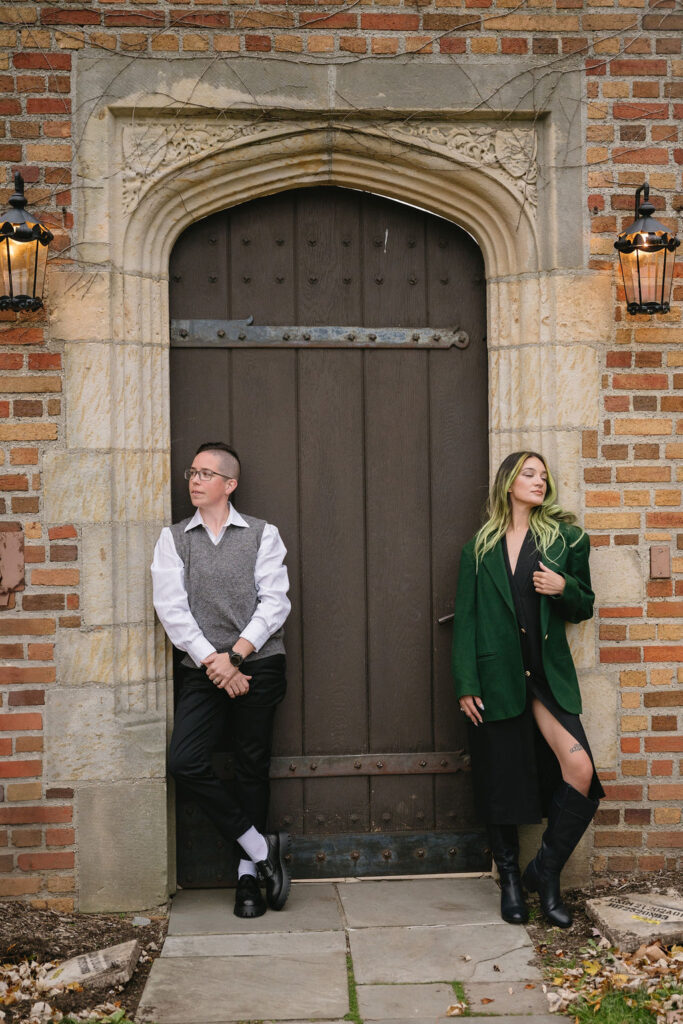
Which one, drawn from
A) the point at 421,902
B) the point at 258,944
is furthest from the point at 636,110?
the point at 258,944

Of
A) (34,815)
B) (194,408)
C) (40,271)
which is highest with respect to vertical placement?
(40,271)

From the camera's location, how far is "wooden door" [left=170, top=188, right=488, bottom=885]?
4.14 metres

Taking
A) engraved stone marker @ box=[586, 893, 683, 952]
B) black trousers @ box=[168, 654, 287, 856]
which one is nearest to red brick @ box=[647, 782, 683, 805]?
engraved stone marker @ box=[586, 893, 683, 952]

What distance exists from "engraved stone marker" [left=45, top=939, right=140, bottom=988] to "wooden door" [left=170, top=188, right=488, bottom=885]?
2.38ft

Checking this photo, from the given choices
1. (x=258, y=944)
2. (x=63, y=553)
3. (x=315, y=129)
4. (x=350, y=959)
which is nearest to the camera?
(x=350, y=959)

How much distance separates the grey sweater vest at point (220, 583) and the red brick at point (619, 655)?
1.34 metres

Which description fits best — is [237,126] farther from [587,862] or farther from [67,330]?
[587,862]

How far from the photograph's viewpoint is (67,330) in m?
3.84

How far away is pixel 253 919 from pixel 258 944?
0.79 ft

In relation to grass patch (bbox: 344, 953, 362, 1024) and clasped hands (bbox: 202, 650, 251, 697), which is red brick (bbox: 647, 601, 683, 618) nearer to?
clasped hands (bbox: 202, 650, 251, 697)

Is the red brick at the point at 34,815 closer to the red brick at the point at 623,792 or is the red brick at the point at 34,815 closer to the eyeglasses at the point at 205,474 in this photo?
the eyeglasses at the point at 205,474

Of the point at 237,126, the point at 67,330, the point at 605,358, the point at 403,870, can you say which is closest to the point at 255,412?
the point at 67,330

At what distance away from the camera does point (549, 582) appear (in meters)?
3.69

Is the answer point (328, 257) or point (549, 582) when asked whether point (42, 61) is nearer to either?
point (328, 257)
